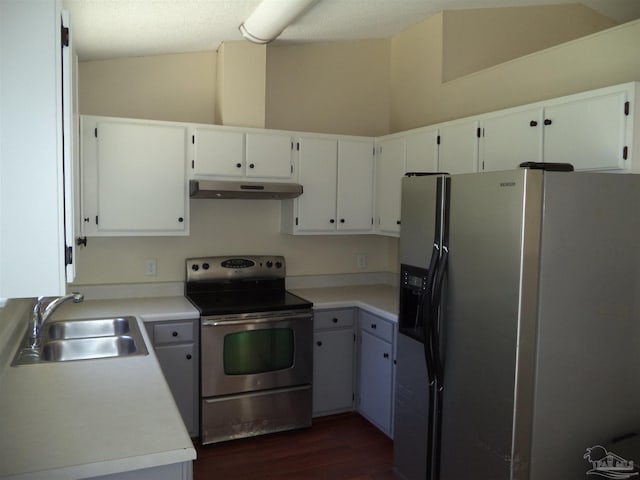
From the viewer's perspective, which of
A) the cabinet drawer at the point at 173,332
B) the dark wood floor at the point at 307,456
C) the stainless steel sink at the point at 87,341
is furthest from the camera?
the cabinet drawer at the point at 173,332

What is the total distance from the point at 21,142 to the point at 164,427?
93cm

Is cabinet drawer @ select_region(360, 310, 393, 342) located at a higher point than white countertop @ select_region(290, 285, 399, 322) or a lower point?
lower

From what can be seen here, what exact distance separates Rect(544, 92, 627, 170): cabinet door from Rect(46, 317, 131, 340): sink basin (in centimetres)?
240

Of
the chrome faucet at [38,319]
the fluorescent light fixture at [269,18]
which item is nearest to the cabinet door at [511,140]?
the fluorescent light fixture at [269,18]

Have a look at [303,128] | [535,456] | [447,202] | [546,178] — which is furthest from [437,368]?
[303,128]

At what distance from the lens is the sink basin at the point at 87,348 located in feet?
8.50

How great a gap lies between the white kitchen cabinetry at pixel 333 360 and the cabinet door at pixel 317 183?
666 millimetres

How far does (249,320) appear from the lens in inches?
134

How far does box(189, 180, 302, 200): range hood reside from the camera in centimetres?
339

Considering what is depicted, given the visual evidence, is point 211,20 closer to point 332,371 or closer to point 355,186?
point 355,186

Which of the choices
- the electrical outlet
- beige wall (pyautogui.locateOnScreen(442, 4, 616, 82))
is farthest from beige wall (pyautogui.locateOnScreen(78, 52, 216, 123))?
beige wall (pyautogui.locateOnScreen(442, 4, 616, 82))

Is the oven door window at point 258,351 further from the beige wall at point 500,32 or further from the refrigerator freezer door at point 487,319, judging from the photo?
the beige wall at point 500,32

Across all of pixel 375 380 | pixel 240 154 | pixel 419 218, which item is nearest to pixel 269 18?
pixel 240 154

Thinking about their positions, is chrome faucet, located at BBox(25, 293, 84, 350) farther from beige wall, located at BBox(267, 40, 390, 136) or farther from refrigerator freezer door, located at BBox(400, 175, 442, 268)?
beige wall, located at BBox(267, 40, 390, 136)
